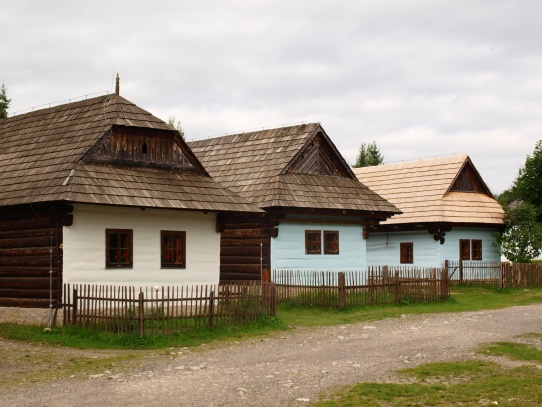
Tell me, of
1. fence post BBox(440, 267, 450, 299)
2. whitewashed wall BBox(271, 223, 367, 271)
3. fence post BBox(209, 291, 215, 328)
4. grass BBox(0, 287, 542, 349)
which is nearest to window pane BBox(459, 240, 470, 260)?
grass BBox(0, 287, 542, 349)

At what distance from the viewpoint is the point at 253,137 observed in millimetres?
30359

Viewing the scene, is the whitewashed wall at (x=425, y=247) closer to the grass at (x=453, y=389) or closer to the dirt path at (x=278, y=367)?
the dirt path at (x=278, y=367)

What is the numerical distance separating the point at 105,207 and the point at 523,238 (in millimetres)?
19191

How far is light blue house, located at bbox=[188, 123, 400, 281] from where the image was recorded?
25.4 metres

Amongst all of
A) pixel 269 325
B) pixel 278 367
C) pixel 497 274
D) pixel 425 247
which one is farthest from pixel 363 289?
pixel 425 247

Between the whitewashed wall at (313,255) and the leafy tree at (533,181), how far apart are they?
41.0ft

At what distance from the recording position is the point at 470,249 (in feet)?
107

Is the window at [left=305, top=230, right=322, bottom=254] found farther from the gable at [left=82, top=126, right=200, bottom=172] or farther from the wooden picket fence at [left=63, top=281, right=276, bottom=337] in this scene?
the wooden picket fence at [left=63, top=281, right=276, bottom=337]

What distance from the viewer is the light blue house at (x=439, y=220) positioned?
105 ft

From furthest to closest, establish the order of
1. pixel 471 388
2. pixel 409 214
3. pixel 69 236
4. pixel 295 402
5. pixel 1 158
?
pixel 409 214 → pixel 1 158 → pixel 69 236 → pixel 471 388 → pixel 295 402

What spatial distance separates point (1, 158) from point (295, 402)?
14343 mm

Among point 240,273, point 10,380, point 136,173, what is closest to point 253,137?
point 240,273

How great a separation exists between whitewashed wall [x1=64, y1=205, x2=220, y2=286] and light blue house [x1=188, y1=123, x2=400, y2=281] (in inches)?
173

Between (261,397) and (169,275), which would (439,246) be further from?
(261,397)
